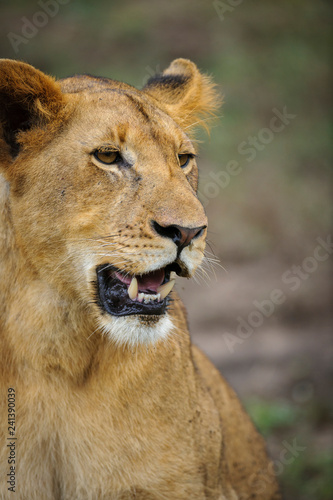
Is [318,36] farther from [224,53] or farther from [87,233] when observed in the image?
[87,233]

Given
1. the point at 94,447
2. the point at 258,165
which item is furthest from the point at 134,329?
the point at 258,165

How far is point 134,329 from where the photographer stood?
10.0 feet

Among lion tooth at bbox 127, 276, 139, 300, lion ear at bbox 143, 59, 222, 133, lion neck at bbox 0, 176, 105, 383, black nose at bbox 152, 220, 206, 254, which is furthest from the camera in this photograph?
lion ear at bbox 143, 59, 222, 133

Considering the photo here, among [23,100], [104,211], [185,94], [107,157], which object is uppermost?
[185,94]

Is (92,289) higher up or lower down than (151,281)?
lower down

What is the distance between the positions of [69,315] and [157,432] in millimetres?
766

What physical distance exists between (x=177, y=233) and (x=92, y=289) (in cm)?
52

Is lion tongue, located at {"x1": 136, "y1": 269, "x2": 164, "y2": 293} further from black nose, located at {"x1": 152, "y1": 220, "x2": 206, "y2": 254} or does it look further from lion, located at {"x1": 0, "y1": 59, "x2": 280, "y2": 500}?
black nose, located at {"x1": 152, "y1": 220, "x2": 206, "y2": 254}

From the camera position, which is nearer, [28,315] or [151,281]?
[151,281]

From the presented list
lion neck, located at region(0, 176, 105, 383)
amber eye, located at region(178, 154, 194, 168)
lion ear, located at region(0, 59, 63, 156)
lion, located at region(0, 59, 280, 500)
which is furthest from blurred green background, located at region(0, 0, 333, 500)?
lion ear, located at region(0, 59, 63, 156)

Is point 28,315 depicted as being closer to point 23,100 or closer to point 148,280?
point 148,280

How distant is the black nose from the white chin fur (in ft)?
1.30

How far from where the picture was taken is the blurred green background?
7480 millimetres

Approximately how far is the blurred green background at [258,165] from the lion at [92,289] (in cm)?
241
